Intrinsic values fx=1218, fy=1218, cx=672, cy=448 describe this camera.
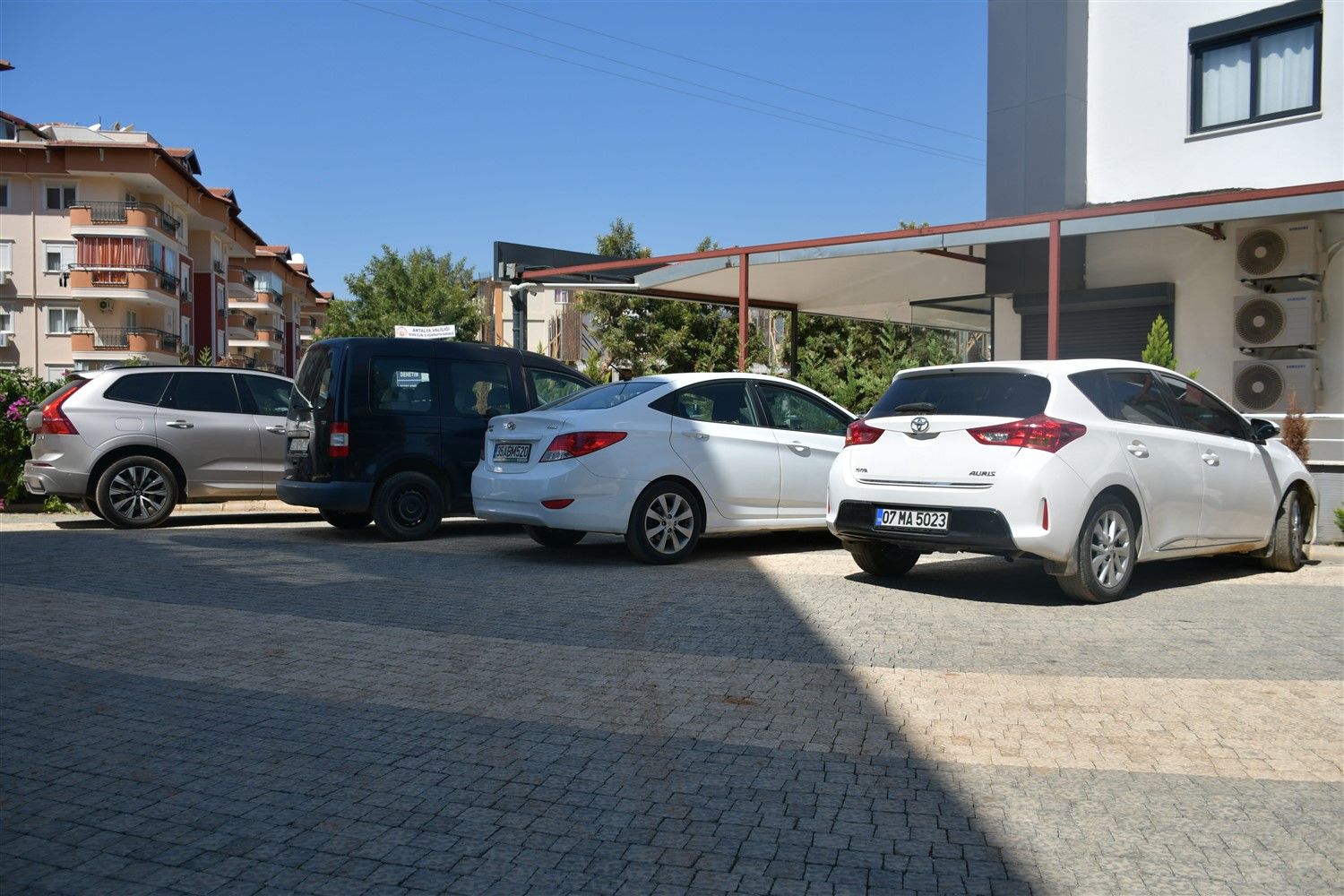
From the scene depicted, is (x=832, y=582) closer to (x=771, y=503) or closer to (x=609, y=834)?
(x=771, y=503)

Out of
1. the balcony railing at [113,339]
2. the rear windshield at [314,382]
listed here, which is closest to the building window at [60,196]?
the balcony railing at [113,339]

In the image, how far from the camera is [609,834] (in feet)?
12.6

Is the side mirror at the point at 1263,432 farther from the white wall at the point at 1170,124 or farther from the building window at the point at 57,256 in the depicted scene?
the building window at the point at 57,256

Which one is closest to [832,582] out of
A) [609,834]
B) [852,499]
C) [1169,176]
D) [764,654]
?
[852,499]

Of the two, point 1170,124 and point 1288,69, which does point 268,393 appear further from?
point 1288,69

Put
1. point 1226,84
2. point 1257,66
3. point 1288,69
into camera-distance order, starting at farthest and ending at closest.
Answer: point 1226,84
point 1257,66
point 1288,69

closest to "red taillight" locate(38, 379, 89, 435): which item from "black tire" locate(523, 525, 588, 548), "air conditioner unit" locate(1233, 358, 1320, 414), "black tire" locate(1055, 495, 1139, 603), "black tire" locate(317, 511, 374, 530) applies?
"black tire" locate(317, 511, 374, 530)

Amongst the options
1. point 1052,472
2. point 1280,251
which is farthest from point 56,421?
point 1280,251

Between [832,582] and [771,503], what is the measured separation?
1.50m

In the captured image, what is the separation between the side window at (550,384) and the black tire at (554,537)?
202 cm

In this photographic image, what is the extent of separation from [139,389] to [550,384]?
4.36m

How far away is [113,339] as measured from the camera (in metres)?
57.4

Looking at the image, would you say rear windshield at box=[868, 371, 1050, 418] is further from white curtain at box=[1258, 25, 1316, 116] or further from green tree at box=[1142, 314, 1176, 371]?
white curtain at box=[1258, 25, 1316, 116]

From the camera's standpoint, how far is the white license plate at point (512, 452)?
998 cm
